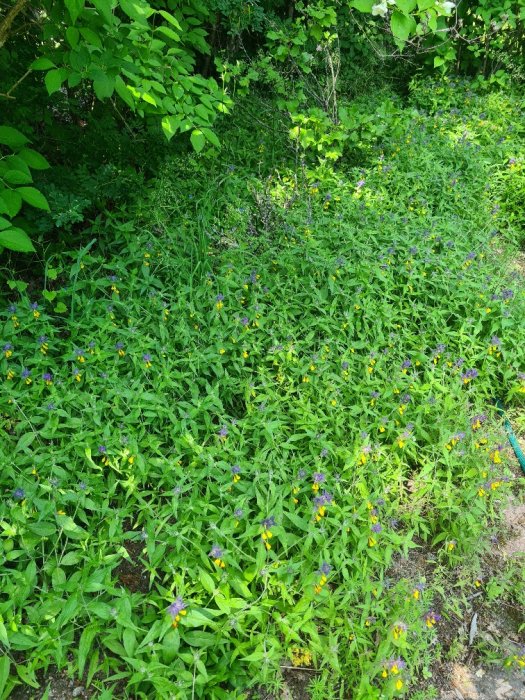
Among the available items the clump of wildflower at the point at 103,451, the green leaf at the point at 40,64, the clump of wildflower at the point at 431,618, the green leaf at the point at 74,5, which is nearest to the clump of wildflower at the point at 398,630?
the clump of wildflower at the point at 431,618

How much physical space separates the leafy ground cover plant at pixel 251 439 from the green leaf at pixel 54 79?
3.53 ft

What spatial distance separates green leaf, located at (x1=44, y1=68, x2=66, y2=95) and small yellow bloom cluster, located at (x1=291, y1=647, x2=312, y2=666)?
2.18m

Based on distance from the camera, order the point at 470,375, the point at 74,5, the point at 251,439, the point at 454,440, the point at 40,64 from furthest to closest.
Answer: the point at 470,375, the point at 454,440, the point at 251,439, the point at 40,64, the point at 74,5

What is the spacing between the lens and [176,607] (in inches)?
69.6

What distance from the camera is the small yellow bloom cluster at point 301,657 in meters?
1.89


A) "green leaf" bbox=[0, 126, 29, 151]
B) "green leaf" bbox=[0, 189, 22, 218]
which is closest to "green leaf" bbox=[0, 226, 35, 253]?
"green leaf" bbox=[0, 189, 22, 218]

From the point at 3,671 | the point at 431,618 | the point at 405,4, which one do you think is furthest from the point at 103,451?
the point at 405,4

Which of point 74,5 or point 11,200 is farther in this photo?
point 11,200

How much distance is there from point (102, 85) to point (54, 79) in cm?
18

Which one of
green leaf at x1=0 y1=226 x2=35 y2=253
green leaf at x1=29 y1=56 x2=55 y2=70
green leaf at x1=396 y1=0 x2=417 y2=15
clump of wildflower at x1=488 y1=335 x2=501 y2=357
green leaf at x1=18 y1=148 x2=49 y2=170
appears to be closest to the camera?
green leaf at x1=396 y1=0 x2=417 y2=15

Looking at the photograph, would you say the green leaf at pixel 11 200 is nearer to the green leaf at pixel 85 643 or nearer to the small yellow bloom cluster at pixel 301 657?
the green leaf at pixel 85 643

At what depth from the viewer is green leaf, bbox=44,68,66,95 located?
6.36ft

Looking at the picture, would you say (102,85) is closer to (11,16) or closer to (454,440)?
(11,16)

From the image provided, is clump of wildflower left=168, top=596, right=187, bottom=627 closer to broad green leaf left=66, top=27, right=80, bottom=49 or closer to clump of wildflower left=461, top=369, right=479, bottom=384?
clump of wildflower left=461, top=369, right=479, bottom=384
